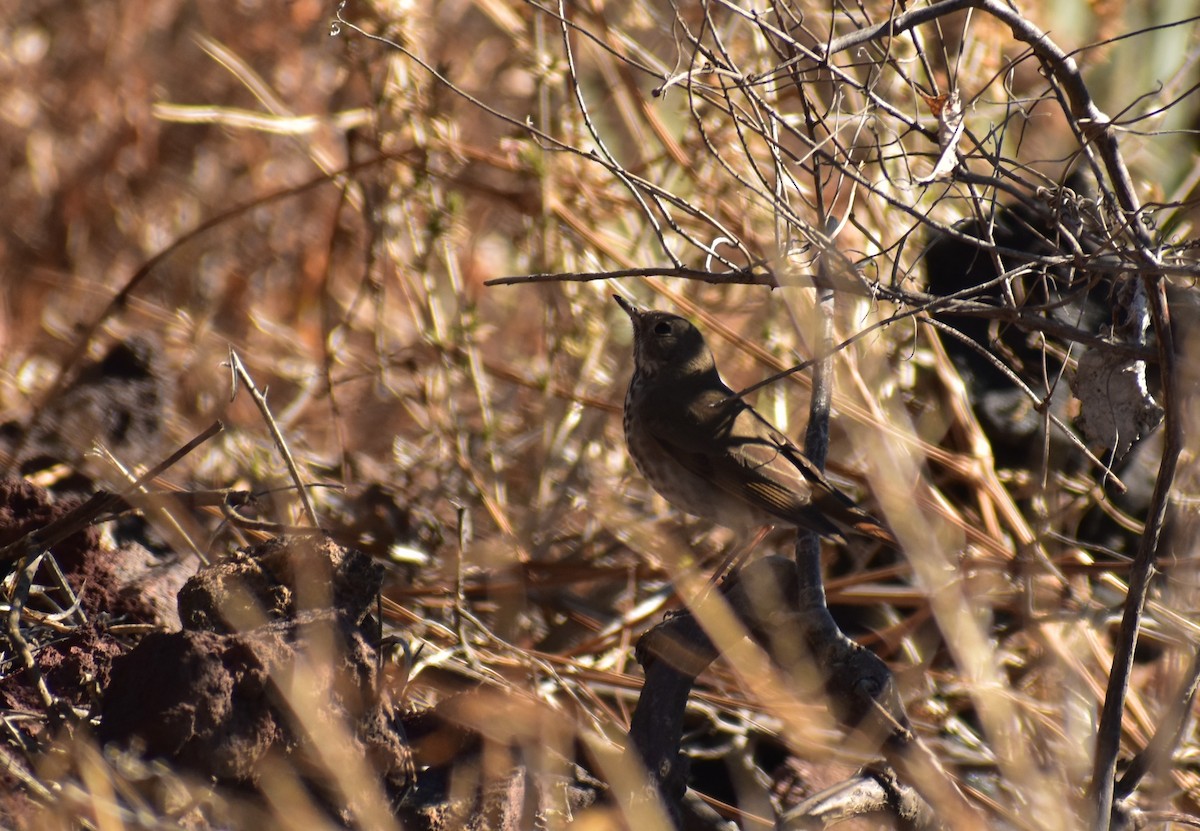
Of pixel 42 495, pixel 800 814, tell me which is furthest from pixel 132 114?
pixel 800 814

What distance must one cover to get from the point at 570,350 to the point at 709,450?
971 mm

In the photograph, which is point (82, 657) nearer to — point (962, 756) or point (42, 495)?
point (42, 495)

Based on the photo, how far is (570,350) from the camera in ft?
15.5

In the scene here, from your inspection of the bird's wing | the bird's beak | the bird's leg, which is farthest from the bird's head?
the bird's leg

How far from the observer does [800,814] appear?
225 centimetres

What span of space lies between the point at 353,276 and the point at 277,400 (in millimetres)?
1206

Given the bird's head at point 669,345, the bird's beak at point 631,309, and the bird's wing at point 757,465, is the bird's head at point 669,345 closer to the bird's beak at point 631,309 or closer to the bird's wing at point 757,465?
the bird's beak at point 631,309

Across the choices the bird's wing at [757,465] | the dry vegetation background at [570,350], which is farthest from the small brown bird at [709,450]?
the dry vegetation background at [570,350]

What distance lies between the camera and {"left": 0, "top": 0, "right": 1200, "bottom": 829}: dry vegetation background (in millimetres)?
2490

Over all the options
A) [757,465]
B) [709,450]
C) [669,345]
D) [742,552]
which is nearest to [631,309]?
[669,345]

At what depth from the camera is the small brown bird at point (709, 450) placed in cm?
356

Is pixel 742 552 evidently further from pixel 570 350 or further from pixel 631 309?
pixel 570 350

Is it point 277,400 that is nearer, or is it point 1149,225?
point 1149,225

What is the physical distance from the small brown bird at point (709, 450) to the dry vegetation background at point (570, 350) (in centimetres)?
20
